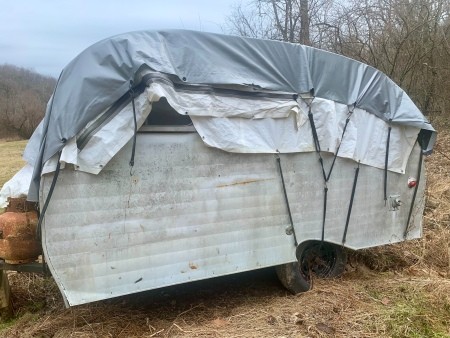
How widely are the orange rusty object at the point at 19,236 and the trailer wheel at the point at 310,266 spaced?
2.45 metres

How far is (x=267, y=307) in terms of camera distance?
176 inches

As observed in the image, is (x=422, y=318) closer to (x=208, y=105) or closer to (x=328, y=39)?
(x=208, y=105)

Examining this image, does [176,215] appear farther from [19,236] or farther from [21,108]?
[21,108]

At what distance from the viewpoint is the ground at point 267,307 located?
13.1 ft

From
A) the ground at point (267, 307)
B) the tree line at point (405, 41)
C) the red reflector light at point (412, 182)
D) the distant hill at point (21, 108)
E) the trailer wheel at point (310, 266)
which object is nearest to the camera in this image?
the ground at point (267, 307)

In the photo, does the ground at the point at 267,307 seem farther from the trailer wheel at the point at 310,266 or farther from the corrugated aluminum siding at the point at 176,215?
the corrugated aluminum siding at the point at 176,215

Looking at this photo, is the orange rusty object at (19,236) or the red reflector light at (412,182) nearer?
the orange rusty object at (19,236)

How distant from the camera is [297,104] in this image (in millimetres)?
4500

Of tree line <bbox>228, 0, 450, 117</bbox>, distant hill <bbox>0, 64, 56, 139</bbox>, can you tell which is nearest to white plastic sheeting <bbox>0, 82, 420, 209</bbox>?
tree line <bbox>228, 0, 450, 117</bbox>

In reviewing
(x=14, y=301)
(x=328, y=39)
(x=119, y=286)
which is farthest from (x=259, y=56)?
(x=328, y=39)

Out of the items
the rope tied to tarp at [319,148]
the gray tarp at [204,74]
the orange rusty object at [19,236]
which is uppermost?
the gray tarp at [204,74]

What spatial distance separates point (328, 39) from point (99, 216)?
39.4 feet

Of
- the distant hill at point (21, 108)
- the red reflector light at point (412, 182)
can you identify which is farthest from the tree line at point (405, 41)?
the distant hill at point (21, 108)

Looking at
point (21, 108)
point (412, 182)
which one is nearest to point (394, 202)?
point (412, 182)
